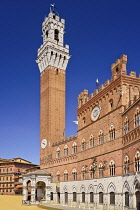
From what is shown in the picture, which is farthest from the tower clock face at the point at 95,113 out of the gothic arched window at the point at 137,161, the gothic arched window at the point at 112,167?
the gothic arched window at the point at 137,161

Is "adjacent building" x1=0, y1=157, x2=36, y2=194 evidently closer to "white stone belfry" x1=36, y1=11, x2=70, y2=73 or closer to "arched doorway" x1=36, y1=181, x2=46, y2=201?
"arched doorway" x1=36, y1=181, x2=46, y2=201

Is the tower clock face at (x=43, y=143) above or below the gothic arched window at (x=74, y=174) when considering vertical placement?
above

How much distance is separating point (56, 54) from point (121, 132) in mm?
34011

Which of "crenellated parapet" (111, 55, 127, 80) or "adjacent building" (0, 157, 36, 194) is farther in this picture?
"adjacent building" (0, 157, 36, 194)

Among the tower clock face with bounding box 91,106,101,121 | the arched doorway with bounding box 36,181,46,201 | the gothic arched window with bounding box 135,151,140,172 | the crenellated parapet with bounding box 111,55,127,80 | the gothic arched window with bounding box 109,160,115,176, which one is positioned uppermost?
the crenellated parapet with bounding box 111,55,127,80

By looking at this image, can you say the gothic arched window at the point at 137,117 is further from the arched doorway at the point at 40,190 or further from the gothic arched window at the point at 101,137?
the arched doorway at the point at 40,190

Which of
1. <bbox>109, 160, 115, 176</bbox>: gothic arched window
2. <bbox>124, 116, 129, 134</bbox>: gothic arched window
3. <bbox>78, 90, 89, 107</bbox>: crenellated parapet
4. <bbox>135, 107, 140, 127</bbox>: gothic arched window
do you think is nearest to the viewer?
<bbox>135, 107, 140, 127</bbox>: gothic arched window

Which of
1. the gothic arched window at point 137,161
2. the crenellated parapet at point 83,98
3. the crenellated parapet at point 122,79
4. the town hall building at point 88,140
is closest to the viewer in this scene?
the gothic arched window at point 137,161

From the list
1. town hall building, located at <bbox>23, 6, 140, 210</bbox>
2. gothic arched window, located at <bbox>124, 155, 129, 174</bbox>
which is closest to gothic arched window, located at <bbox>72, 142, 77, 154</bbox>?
town hall building, located at <bbox>23, 6, 140, 210</bbox>

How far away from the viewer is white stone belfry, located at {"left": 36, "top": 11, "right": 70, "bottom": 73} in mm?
60344

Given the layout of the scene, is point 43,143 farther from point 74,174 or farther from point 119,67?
point 119,67

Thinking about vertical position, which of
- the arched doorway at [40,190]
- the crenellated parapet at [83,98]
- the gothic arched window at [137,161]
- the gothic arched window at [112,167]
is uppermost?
the crenellated parapet at [83,98]

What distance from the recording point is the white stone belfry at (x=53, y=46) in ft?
198

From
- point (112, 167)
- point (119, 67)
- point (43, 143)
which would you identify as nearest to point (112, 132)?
point (112, 167)
